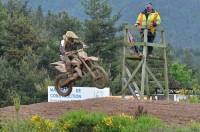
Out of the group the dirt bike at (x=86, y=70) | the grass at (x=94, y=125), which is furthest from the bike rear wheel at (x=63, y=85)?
the grass at (x=94, y=125)

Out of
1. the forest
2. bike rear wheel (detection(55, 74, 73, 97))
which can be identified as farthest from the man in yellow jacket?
the forest

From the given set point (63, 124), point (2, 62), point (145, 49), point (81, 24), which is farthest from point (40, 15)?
point (63, 124)

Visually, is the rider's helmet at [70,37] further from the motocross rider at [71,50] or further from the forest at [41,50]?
the forest at [41,50]

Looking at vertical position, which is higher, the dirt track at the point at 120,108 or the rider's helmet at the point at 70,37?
the rider's helmet at the point at 70,37

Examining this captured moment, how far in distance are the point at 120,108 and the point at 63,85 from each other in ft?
13.4

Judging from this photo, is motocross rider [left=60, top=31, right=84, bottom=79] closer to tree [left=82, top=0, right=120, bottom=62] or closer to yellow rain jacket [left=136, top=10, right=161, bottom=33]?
yellow rain jacket [left=136, top=10, right=161, bottom=33]

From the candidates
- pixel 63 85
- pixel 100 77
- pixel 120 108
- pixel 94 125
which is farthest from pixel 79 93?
pixel 94 125

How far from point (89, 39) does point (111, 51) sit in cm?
221

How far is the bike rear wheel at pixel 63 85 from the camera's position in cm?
1898

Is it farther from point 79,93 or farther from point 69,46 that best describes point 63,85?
point 79,93

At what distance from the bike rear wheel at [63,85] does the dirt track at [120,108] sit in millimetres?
1506

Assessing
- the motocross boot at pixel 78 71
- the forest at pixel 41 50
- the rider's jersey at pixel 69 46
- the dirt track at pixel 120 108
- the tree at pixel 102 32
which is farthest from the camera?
the tree at pixel 102 32

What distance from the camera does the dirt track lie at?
14133 millimetres

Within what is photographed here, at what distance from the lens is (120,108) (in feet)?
50.0
